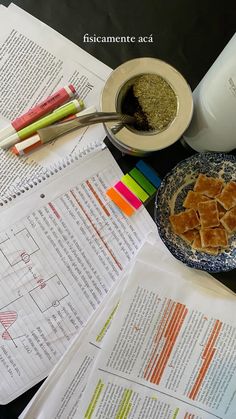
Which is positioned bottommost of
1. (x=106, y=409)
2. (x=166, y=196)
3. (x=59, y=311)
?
(x=106, y=409)

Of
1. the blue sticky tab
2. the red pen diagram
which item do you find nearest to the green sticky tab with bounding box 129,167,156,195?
the blue sticky tab

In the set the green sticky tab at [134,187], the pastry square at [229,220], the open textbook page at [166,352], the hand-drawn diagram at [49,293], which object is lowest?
the open textbook page at [166,352]

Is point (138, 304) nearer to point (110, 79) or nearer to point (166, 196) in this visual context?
point (166, 196)

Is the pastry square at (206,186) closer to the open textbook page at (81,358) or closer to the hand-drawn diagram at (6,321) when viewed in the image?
the open textbook page at (81,358)

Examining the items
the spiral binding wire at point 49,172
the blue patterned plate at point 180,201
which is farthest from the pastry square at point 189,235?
the spiral binding wire at point 49,172

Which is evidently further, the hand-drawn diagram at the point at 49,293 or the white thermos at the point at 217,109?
the hand-drawn diagram at the point at 49,293

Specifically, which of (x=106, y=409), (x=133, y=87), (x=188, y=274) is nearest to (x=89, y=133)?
(x=133, y=87)
